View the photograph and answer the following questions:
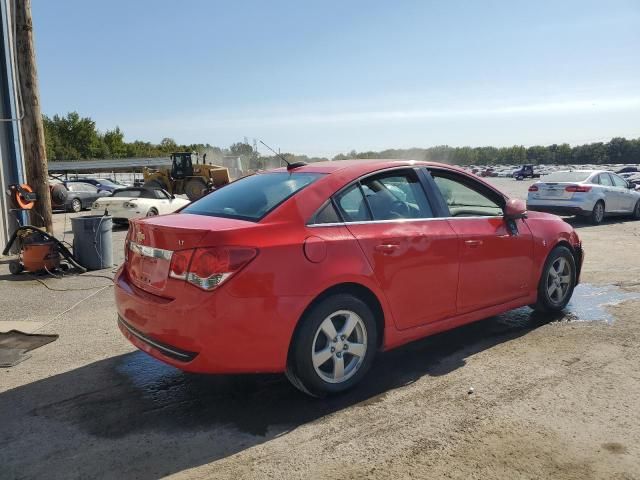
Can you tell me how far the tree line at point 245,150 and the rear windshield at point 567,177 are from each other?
23.0 feet

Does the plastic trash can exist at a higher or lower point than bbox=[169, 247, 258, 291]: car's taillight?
lower

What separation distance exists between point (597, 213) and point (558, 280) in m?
9.95

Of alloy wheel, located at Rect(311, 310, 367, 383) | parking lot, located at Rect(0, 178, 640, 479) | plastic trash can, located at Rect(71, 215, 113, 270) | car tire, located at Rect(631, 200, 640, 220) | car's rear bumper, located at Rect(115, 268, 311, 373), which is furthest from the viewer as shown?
car tire, located at Rect(631, 200, 640, 220)

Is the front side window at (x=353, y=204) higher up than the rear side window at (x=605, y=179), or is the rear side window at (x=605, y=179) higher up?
the front side window at (x=353, y=204)

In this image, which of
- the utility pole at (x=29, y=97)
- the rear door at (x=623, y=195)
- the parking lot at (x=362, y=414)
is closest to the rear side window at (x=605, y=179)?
the rear door at (x=623, y=195)

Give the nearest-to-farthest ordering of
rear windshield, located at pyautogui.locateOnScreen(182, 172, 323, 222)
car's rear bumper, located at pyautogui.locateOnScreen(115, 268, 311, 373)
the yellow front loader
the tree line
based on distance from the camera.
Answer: car's rear bumper, located at pyautogui.locateOnScreen(115, 268, 311, 373) → rear windshield, located at pyautogui.locateOnScreen(182, 172, 323, 222) → the yellow front loader → the tree line

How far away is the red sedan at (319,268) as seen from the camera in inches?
124

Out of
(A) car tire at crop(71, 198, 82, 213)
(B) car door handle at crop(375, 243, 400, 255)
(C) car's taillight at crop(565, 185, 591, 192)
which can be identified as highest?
(B) car door handle at crop(375, 243, 400, 255)

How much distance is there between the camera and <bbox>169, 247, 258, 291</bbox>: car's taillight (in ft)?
10.2

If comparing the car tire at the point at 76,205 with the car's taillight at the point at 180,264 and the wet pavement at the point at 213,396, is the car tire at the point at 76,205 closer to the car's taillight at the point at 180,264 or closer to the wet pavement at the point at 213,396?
the wet pavement at the point at 213,396

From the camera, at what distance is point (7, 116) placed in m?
10.1

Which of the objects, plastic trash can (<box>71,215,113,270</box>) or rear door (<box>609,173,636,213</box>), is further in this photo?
rear door (<box>609,173,636,213</box>)

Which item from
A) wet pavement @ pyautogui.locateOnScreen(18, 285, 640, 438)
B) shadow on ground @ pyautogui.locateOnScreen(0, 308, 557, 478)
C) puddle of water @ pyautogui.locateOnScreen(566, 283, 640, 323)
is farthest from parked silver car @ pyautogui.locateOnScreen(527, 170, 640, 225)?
shadow on ground @ pyautogui.locateOnScreen(0, 308, 557, 478)

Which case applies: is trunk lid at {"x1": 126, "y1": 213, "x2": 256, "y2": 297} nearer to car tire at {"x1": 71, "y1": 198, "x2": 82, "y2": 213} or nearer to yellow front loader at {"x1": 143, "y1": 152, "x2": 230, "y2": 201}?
car tire at {"x1": 71, "y1": 198, "x2": 82, "y2": 213}
